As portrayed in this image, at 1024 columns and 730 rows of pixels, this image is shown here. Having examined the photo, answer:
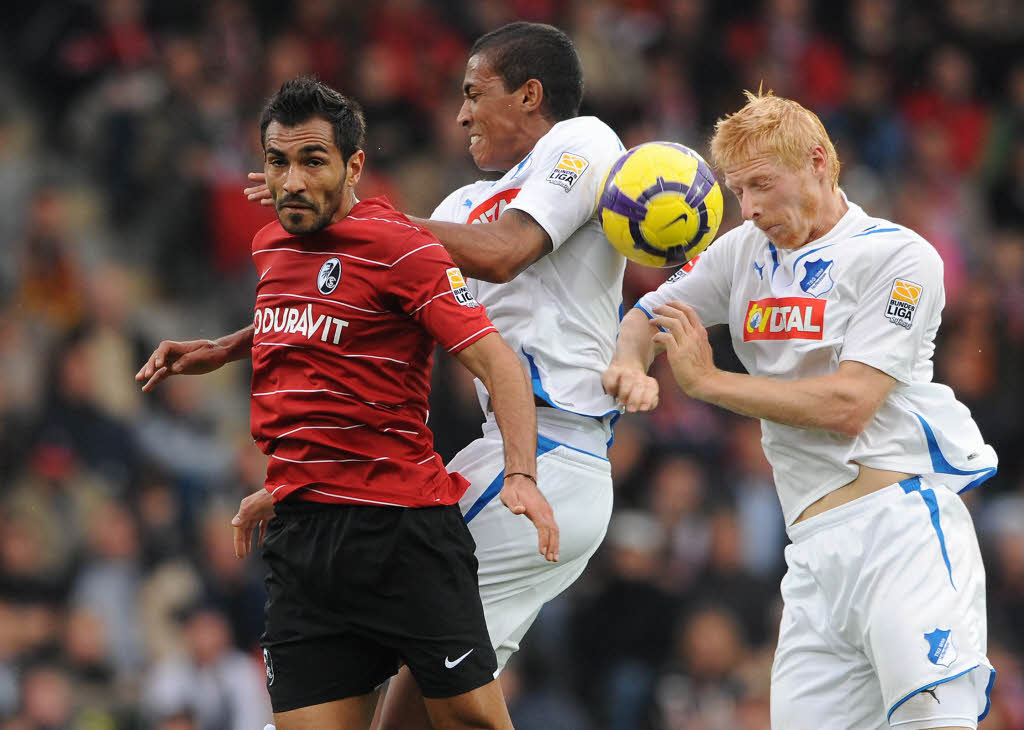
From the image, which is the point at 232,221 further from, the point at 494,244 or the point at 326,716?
the point at 326,716

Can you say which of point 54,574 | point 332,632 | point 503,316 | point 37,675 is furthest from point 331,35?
point 332,632

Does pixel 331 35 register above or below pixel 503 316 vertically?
above

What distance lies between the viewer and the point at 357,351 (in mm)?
4223

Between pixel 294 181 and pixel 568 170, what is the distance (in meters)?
0.94

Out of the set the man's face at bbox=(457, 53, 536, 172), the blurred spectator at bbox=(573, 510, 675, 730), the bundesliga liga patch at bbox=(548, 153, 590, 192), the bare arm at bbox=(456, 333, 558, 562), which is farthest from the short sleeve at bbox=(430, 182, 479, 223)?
the blurred spectator at bbox=(573, 510, 675, 730)

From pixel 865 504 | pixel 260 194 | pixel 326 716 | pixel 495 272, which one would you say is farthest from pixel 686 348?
pixel 326 716

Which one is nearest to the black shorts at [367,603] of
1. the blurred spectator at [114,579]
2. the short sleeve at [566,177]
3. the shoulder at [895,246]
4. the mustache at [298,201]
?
the mustache at [298,201]

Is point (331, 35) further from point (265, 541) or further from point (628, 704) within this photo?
point (265, 541)

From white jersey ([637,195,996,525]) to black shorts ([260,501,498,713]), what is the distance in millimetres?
1183

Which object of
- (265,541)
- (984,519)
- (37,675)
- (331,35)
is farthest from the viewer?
(331,35)

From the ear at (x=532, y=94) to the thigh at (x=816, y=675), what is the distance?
1692mm

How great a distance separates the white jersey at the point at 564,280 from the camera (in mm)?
4672

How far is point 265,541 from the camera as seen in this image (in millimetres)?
4395

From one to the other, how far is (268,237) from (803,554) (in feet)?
6.41
